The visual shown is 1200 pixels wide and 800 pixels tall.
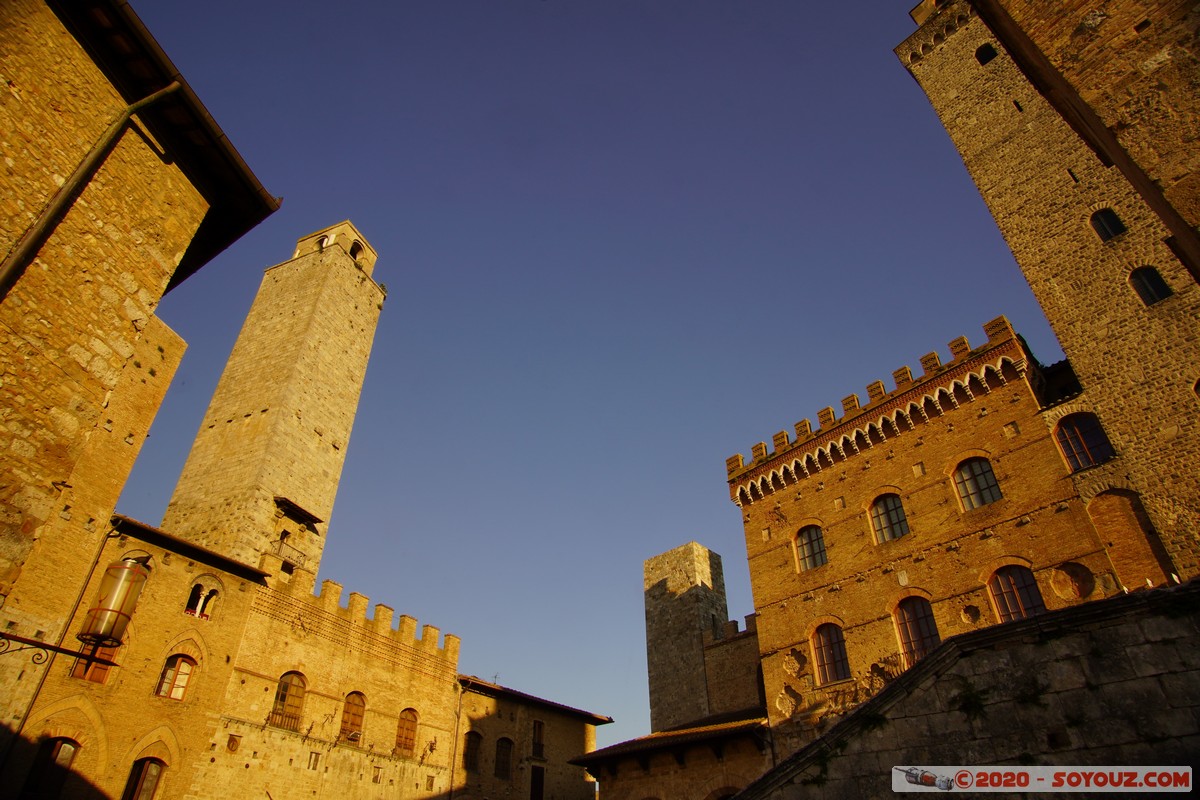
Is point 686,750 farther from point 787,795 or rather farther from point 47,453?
point 47,453

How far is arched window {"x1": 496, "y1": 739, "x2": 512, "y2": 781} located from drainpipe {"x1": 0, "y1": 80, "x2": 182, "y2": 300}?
22.5 m

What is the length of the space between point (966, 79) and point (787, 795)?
25450 mm

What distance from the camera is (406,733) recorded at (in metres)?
20.8

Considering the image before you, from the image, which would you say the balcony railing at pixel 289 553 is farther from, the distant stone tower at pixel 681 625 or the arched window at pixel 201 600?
the distant stone tower at pixel 681 625

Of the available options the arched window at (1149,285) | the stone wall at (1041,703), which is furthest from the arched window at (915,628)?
the arched window at (1149,285)

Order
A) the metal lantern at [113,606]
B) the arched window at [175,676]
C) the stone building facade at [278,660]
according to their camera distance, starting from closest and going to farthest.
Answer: the metal lantern at [113,606], the stone building facade at [278,660], the arched window at [175,676]

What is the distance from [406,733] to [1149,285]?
23927 mm

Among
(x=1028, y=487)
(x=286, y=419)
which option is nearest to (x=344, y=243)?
(x=286, y=419)

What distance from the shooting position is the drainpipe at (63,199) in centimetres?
498

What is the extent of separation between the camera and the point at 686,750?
63.7 feet

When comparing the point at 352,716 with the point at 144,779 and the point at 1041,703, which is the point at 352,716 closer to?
the point at 144,779

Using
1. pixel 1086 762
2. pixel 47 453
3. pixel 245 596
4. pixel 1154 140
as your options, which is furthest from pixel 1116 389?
pixel 245 596

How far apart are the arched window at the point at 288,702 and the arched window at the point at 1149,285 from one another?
78.1ft

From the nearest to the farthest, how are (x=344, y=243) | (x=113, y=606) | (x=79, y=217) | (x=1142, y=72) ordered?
(x=1142, y=72) < (x=79, y=217) < (x=113, y=606) < (x=344, y=243)
